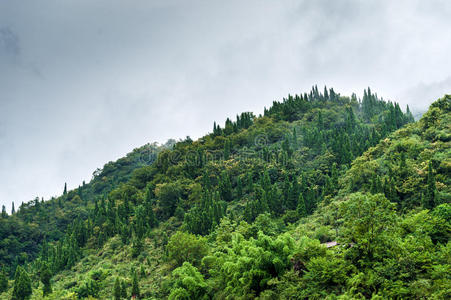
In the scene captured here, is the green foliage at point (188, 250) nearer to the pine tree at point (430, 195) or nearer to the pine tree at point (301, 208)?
the pine tree at point (301, 208)

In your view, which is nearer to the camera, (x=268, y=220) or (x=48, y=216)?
(x=268, y=220)

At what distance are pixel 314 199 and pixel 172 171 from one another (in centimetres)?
2689

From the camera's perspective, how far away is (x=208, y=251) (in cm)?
2897

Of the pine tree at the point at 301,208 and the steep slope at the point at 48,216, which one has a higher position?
the steep slope at the point at 48,216

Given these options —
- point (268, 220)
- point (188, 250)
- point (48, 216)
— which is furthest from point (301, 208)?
point (48, 216)

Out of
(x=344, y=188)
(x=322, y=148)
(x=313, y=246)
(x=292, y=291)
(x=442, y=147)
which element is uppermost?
(x=322, y=148)

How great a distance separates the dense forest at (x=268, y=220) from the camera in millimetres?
16594

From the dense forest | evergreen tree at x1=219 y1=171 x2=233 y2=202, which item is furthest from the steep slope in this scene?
evergreen tree at x1=219 y1=171 x2=233 y2=202

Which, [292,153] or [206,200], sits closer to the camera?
[206,200]

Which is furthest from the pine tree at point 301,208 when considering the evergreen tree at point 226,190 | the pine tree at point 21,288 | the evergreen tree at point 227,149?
the pine tree at point 21,288

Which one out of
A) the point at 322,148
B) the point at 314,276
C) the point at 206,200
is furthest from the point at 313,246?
the point at 322,148

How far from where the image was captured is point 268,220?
29.8 metres

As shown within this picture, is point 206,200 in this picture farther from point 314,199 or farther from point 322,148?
point 322,148

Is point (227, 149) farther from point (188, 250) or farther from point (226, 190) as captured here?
point (188, 250)
